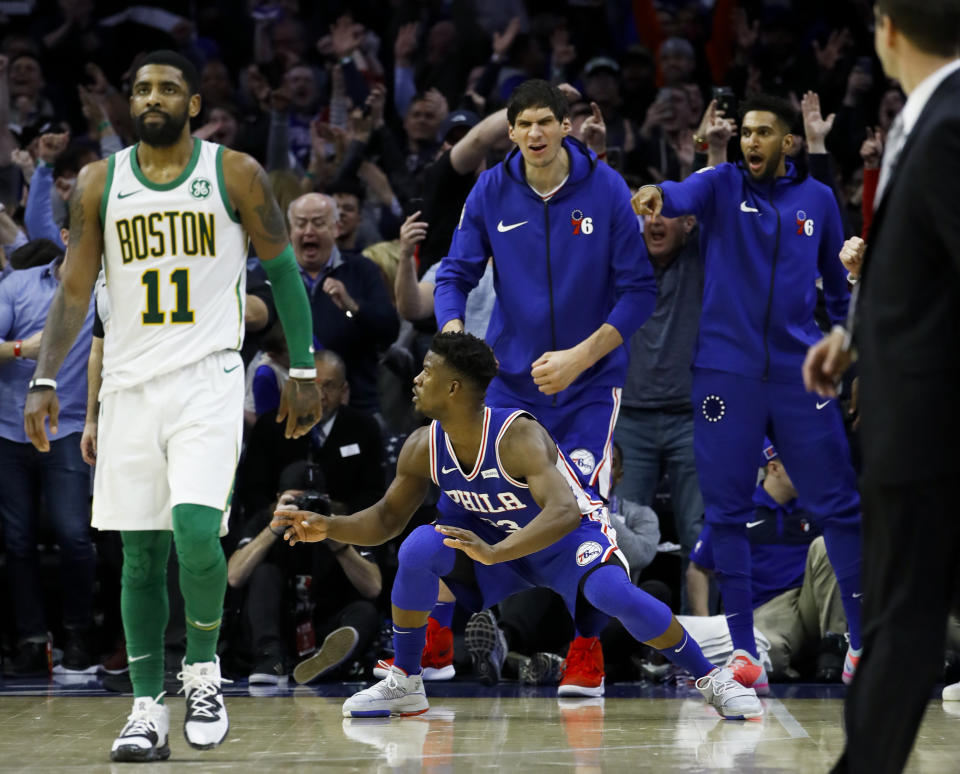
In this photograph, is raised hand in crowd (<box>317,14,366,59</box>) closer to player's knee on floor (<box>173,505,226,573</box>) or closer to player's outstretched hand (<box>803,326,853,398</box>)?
player's knee on floor (<box>173,505,226,573</box>)

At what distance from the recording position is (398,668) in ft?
18.3

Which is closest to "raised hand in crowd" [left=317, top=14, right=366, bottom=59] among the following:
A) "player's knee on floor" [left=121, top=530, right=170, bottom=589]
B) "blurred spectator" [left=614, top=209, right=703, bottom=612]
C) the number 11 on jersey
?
"blurred spectator" [left=614, top=209, right=703, bottom=612]

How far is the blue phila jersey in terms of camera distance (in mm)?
5426

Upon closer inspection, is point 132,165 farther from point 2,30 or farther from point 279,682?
point 2,30

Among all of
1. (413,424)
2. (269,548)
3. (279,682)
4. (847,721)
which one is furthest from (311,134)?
(847,721)

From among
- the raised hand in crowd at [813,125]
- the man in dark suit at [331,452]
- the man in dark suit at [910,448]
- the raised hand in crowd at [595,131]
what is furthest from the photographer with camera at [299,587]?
the man in dark suit at [910,448]

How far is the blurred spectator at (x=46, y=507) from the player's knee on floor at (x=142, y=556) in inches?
107

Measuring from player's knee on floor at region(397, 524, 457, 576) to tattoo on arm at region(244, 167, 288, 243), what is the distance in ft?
4.34

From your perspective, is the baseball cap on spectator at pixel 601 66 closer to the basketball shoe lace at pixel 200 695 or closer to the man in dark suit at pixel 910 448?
the basketball shoe lace at pixel 200 695

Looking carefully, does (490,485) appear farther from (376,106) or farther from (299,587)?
(376,106)

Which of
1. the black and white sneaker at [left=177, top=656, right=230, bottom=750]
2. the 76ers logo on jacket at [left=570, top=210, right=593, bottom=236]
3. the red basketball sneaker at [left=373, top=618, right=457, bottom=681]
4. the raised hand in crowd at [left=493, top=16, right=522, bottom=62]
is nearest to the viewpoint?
the black and white sneaker at [left=177, top=656, right=230, bottom=750]

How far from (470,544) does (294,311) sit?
A: 1.01 metres

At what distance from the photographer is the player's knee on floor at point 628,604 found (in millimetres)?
5352

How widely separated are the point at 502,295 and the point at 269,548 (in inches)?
71.4
